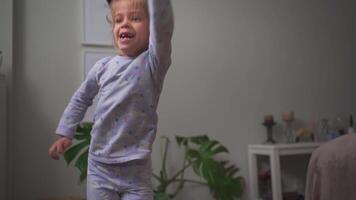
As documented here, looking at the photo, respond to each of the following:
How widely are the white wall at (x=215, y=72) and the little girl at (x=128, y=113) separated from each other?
125 centimetres

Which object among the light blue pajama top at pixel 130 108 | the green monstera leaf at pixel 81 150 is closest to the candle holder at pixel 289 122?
the green monstera leaf at pixel 81 150

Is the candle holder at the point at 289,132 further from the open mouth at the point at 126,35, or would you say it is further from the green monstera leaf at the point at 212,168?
the open mouth at the point at 126,35

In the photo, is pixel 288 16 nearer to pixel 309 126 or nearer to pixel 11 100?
pixel 309 126

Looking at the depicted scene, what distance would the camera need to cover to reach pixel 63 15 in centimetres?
215

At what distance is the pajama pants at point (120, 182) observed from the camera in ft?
2.74

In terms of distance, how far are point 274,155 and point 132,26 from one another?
68.6 inches

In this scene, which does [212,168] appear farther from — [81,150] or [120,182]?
[120,182]

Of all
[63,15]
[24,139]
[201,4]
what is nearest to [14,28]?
[63,15]

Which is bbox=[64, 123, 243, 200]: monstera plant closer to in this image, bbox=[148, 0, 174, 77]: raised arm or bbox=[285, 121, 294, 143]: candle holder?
bbox=[285, 121, 294, 143]: candle holder

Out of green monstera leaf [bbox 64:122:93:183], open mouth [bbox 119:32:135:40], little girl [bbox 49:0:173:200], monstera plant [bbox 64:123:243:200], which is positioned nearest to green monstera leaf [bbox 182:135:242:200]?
monstera plant [bbox 64:123:243:200]

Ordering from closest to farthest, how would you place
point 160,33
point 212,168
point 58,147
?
point 160,33 < point 58,147 < point 212,168

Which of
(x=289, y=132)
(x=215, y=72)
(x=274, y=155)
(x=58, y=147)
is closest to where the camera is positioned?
(x=58, y=147)

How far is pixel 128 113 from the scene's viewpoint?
2.77 ft

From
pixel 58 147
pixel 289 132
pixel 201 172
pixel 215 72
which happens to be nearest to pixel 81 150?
pixel 201 172
